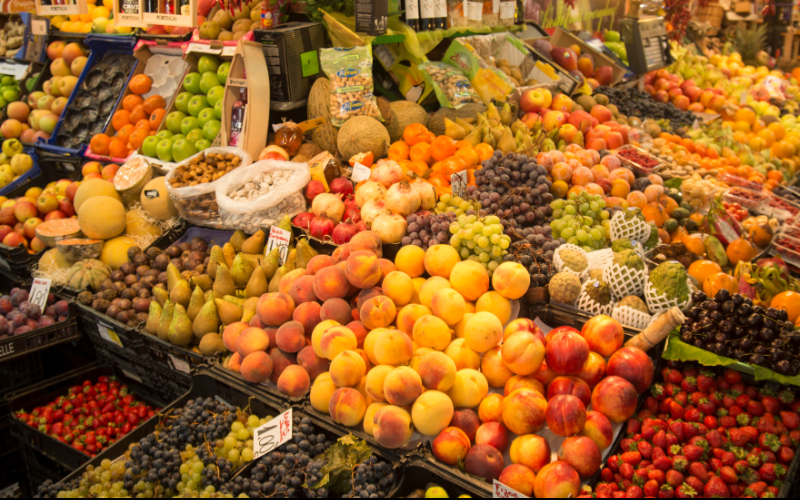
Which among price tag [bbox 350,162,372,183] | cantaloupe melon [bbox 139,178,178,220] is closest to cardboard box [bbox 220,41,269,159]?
cantaloupe melon [bbox 139,178,178,220]

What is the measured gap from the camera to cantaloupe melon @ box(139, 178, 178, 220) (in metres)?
3.29

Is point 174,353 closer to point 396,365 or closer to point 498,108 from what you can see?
point 396,365

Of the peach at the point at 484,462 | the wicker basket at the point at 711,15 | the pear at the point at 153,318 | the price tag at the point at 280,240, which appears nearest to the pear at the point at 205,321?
the pear at the point at 153,318

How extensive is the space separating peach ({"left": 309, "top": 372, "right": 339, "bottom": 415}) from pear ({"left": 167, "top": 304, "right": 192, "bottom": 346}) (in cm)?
87

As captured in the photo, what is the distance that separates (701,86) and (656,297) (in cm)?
571

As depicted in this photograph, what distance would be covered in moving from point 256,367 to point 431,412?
0.78 meters

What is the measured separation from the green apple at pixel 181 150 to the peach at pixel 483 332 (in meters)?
2.74

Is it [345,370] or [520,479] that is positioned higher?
[345,370]

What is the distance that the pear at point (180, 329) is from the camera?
2.37 m

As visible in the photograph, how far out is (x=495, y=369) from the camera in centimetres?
187

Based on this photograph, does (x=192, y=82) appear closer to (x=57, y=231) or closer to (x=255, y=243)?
(x=57, y=231)

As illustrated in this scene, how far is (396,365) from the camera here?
1.83 metres

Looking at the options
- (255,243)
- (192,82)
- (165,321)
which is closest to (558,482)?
(165,321)

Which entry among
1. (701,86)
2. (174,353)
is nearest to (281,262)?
(174,353)
